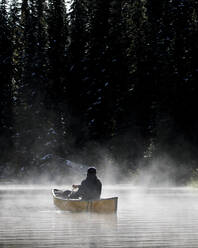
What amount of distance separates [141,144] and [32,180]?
33.4ft

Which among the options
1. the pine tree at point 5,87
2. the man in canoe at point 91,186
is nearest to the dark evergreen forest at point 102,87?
the pine tree at point 5,87

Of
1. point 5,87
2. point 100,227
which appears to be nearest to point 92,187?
point 100,227

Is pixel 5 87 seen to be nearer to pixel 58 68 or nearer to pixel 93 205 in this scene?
pixel 58 68

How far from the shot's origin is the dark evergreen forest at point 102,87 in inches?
2126

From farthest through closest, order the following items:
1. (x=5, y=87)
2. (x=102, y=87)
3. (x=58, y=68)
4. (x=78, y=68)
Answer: (x=5, y=87) < (x=78, y=68) < (x=58, y=68) < (x=102, y=87)

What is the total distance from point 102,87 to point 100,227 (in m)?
41.8

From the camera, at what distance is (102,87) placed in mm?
57781

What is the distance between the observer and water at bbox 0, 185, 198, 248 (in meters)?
13.2

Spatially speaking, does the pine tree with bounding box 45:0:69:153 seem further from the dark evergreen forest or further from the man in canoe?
the man in canoe

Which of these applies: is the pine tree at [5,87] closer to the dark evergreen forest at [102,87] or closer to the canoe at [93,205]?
the dark evergreen forest at [102,87]

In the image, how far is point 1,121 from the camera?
58469 mm

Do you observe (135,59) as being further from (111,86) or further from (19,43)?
(19,43)

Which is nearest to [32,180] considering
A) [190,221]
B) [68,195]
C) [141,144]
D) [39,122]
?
[39,122]

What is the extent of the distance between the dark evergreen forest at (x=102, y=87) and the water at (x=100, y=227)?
29.1m
